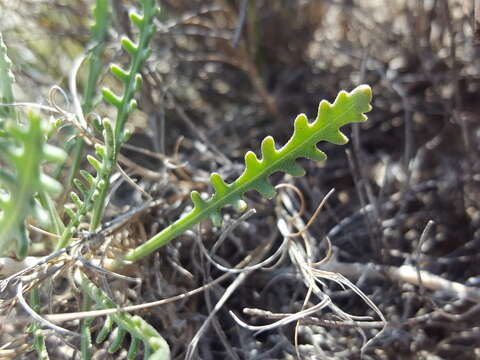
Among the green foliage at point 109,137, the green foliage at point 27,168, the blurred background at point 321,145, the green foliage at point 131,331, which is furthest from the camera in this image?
the blurred background at point 321,145

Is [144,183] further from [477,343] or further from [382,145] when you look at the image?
[477,343]

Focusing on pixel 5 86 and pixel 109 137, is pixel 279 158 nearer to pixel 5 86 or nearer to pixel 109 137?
pixel 109 137

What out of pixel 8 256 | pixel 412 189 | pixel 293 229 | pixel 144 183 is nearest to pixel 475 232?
pixel 412 189

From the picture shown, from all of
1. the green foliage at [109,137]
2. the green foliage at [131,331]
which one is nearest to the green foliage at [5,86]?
the green foliage at [109,137]

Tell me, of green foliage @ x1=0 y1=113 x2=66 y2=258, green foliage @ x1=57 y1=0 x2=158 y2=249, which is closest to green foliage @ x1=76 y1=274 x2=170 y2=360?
green foliage @ x1=57 y1=0 x2=158 y2=249

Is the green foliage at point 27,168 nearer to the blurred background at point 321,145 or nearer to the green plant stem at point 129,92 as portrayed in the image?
the green plant stem at point 129,92

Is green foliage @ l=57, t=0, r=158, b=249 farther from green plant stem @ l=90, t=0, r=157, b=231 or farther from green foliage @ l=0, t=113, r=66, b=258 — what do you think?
green foliage @ l=0, t=113, r=66, b=258

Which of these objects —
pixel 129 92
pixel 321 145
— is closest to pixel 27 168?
pixel 129 92
